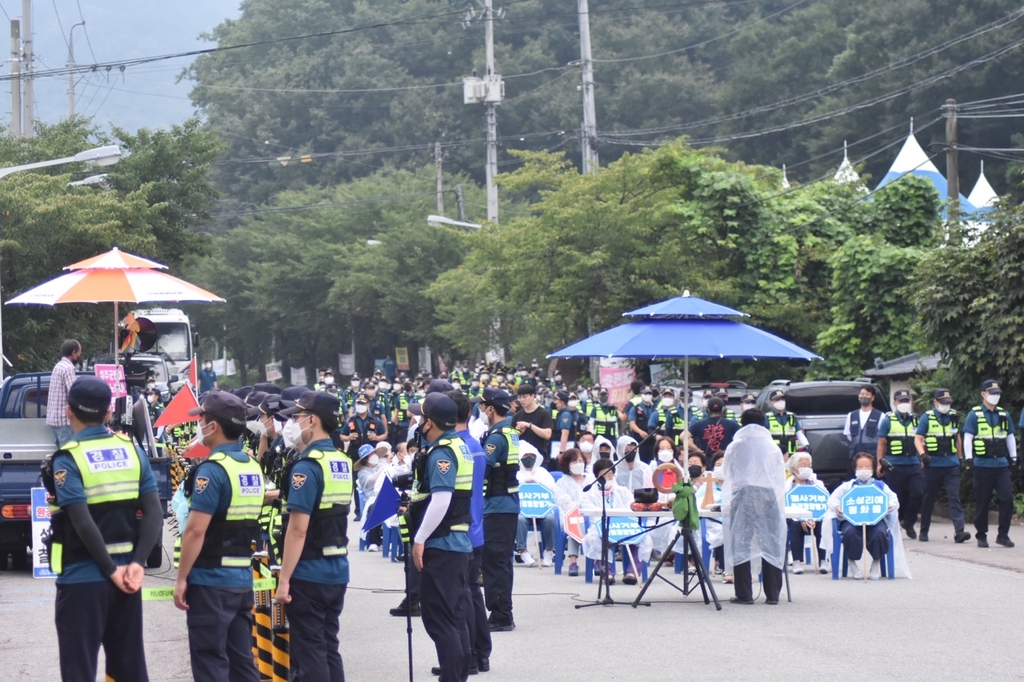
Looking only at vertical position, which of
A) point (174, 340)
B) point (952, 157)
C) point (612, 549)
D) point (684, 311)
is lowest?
point (612, 549)

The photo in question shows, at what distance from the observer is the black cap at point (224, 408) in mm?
7332

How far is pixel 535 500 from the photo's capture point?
53.1 feet

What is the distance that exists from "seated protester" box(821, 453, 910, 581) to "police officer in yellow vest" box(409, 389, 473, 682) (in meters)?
7.10

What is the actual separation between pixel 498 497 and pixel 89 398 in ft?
14.7

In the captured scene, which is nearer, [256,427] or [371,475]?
[256,427]

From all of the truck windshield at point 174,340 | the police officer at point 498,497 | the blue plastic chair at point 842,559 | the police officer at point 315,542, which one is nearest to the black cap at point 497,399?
the police officer at point 498,497

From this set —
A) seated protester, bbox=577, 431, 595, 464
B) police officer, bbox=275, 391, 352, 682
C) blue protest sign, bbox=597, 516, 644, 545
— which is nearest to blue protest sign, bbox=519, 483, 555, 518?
seated protester, bbox=577, 431, 595, 464

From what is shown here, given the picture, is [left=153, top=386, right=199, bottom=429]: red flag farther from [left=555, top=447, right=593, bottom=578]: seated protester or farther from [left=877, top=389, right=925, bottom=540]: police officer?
[left=877, top=389, right=925, bottom=540]: police officer

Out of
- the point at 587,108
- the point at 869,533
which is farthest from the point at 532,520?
the point at 587,108

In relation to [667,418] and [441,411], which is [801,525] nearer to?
[667,418]

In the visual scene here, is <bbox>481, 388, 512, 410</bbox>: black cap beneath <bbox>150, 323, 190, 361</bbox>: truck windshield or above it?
beneath

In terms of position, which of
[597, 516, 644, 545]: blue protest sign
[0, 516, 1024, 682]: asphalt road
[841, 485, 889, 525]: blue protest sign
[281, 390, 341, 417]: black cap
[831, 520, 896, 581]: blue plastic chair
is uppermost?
[281, 390, 341, 417]: black cap

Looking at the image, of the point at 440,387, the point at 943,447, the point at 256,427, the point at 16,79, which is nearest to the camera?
the point at 440,387

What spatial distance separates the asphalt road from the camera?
9.73 m
